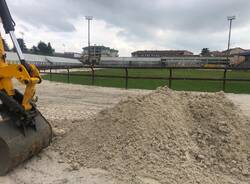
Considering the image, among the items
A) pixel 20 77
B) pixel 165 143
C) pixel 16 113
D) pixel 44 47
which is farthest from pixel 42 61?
pixel 165 143

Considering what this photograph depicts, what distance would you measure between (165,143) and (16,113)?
2.17m

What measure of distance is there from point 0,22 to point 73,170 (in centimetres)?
243

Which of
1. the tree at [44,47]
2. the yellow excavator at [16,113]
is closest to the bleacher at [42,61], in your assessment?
the yellow excavator at [16,113]

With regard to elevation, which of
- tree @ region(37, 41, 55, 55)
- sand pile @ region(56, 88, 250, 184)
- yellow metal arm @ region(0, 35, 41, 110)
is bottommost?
sand pile @ region(56, 88, 250, 184)

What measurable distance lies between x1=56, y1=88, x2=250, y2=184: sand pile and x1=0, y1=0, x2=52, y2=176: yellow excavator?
0.64 meters

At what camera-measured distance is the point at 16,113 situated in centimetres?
395

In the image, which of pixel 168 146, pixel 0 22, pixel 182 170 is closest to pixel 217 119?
pixel 168 146

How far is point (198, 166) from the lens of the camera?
12.9 feet

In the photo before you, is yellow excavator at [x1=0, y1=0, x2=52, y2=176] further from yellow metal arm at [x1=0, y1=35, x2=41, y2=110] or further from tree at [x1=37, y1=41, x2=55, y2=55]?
tree at [x1=37, y1=41, x2=55, y2=55]

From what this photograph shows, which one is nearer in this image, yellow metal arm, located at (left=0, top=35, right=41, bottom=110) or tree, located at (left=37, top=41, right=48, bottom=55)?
yellow metal arm, located at (left=0, top=35, right=41, bottom=110)

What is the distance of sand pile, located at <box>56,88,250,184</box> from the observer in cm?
383

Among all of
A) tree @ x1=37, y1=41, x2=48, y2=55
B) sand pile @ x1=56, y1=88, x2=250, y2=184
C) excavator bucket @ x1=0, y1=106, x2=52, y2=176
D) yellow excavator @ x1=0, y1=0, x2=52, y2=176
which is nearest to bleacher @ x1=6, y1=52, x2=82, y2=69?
yellow excavator @ x1=0, y1=0, x2=52, y2=176

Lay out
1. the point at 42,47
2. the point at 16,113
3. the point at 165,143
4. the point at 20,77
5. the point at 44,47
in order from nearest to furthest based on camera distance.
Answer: the point at 20,77 < the point at 16,113 < the point at 165,143 < the point at 42,47 < the point at 44,47

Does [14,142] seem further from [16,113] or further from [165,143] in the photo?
[165,143]
